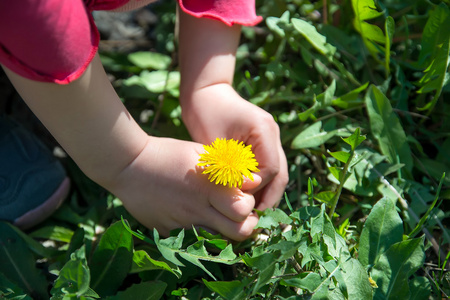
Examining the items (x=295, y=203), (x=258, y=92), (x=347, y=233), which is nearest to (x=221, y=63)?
(x=258, y=92)

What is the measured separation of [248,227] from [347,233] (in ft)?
0.93

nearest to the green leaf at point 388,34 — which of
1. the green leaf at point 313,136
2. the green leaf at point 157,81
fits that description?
the green leaf at point 313,136

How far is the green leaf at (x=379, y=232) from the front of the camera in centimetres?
117

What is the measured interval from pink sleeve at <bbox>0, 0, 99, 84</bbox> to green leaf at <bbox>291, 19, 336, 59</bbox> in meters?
0.68

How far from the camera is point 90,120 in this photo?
1.10 metres

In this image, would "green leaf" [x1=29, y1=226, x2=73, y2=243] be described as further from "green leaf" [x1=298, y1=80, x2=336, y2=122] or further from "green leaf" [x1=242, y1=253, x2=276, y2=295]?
"green leaf" [x1=298, y1=80, x2=336, y2=122]

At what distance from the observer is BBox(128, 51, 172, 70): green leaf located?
1.78 meters

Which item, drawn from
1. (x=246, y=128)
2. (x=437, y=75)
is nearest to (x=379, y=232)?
(x=246, y=128)

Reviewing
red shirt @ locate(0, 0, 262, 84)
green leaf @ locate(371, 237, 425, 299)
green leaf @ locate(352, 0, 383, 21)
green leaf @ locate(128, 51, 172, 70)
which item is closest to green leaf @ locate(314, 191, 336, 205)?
green leaf @ locate(371, 237, 425, 299)

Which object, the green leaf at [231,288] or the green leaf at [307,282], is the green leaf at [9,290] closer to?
the green leaf at [231,288]

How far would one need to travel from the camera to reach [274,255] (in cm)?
106

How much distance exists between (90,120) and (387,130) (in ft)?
2.70

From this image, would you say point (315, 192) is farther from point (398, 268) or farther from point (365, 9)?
point (365, 9)

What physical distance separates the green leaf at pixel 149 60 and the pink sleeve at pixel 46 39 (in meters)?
0.74
